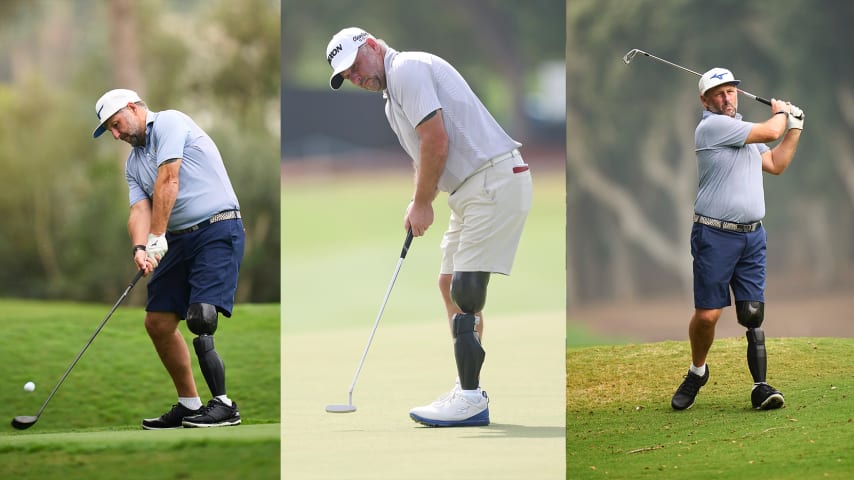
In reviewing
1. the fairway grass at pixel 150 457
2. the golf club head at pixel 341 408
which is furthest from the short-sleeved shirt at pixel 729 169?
the fairway grass at pixel 150 457

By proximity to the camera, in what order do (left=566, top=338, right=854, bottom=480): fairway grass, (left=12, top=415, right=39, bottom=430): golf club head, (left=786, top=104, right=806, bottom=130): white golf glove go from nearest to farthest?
(left=566, top=338, right=854, bottom=480): fairway grass, (left=786, top=104, right=806, bottom=130): white golf glove, (left=12, top=415, right=39, bottom=430): golf club head

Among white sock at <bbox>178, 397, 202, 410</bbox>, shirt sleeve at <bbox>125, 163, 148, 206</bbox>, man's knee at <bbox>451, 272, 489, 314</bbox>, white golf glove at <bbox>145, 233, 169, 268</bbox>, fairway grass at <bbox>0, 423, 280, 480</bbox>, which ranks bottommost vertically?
fairway grass at <bbox>0, 423, 280, 480</bbox>

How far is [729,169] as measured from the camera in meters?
5.28

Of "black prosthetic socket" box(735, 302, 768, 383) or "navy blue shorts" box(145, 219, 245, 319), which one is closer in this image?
"navy blue shorts" box(145, 219, 245, 319)

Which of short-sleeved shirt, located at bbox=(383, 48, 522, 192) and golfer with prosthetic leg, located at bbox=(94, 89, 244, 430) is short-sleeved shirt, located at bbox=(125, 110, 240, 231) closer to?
golfer with prosthetic leg, located at bbox=(94, 89, 244, 430)

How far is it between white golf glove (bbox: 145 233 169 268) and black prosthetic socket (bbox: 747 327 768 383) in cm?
249

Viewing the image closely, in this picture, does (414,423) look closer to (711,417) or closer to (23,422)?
(711,417)

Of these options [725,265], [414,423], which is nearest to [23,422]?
[414,423]

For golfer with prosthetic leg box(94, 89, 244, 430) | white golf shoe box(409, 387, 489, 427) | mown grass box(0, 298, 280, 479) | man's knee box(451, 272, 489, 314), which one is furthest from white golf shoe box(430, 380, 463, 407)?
golfer with prosthetic leg box(94, 89, 244, 430)

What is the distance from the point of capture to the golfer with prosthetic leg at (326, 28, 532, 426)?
5.08 metres

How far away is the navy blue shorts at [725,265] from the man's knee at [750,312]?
0.8 inches

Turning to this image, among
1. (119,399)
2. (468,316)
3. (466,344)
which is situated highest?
(468,316)

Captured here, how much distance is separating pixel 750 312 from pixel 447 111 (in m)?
1.55

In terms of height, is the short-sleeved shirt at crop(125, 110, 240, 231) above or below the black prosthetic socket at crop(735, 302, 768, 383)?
above
